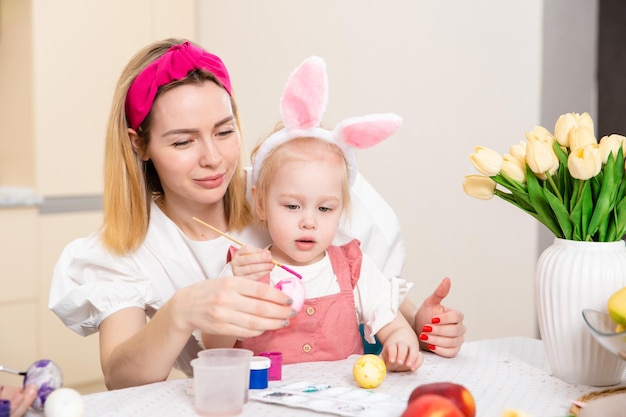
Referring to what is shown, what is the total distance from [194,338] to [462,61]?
66.0 inches

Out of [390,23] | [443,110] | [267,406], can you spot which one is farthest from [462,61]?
[267,406]

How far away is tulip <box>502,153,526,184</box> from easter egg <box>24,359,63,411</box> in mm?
792

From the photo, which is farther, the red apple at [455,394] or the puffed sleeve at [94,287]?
the puffed sleeve at [94,287]

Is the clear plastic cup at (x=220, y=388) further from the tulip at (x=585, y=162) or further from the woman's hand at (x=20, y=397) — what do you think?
the tulip at (x=585, y=162)

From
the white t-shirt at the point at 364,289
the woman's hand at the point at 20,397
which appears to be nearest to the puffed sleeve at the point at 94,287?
the white t-shirt at the point at 364,289

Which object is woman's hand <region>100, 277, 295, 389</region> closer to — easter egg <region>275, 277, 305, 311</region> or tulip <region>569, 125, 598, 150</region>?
easter egg <region>275, 277, 305, 311</region>

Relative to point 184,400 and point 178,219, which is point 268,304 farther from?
Answer: point 178,219

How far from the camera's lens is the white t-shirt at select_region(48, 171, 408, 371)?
62.9 inches

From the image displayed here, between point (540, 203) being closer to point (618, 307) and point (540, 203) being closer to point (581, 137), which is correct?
point (581, 137)

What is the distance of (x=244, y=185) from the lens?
75.2 inches

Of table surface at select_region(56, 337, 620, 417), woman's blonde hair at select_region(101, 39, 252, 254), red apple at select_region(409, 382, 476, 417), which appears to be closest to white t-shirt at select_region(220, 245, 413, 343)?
table surface at select_region(56, 337, 620, 417)

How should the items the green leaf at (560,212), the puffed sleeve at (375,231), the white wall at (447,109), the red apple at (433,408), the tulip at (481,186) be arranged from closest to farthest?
the red apple at (433,408)
the green leaf at (560,212)
the tulip at (481,186)
the puffed sleeve at (375,231)
the white wall at (447,109)

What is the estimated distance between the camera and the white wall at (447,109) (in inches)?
112

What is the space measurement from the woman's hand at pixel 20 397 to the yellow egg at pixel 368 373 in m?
0.50
